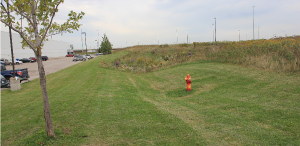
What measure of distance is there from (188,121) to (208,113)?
1.07m

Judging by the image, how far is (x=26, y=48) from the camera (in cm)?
5959

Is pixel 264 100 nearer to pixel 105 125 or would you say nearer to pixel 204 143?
pixel 204 143

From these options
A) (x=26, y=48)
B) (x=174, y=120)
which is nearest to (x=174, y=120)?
(x=174, y=120)

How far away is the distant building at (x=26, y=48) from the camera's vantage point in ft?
166

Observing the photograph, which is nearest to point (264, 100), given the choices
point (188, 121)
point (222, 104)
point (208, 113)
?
point (222, 104)

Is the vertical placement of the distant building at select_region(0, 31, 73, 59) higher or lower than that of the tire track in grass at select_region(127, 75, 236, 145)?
higher

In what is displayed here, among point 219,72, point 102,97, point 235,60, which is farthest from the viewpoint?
point 235,60

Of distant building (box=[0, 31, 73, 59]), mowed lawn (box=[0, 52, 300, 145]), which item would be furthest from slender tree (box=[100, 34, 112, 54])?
mowed lawn (box=[0, 52, 300, 145])

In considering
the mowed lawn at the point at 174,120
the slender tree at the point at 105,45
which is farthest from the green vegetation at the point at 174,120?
the slender tree at the point at 105,45

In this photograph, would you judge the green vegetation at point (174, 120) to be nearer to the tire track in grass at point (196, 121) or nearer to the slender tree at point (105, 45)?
the tire track in grass at point (196, 121)

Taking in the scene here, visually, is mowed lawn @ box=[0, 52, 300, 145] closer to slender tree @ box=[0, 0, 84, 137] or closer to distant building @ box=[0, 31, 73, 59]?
slender tree @ box=[0, 0, 84, 137]

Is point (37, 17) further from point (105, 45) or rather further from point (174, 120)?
point (105, 45)

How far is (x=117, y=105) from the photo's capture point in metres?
7.64

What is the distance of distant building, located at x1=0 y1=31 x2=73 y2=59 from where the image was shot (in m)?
50.7
